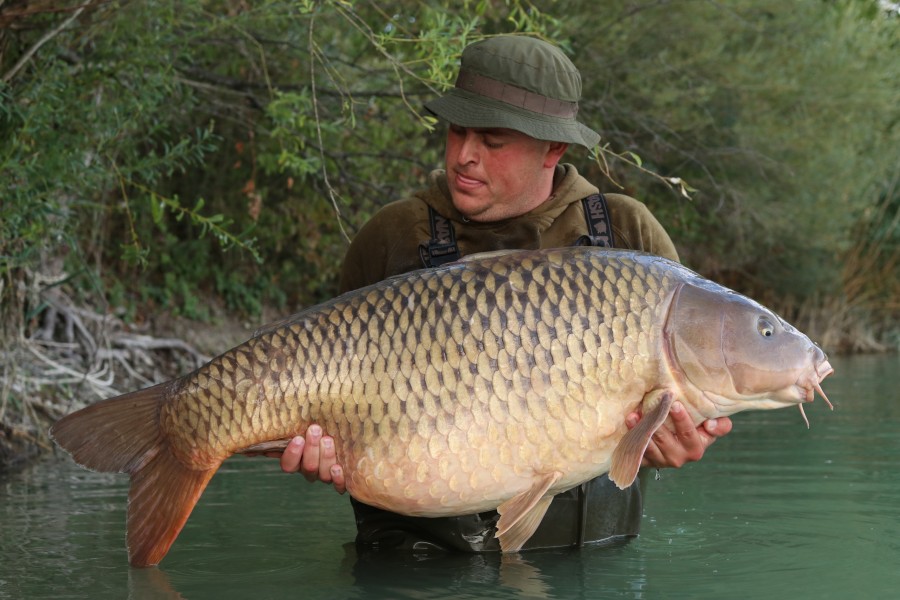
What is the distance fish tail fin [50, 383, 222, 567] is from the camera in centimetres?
246

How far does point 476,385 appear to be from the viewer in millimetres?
2340

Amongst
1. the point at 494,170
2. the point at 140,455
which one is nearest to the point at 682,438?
the point at 494,170

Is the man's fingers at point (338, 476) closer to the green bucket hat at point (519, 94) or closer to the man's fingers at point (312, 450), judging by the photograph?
the man's fingers at point (312, 450)

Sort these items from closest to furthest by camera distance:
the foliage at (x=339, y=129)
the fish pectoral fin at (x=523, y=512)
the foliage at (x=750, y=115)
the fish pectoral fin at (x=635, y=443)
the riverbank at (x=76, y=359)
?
the fish pectoral fin at (x=635, y=443), the fish pectoral fin at (x=523, y=512), the foliage at (x=339, y=129), the riverbank at (x=76, y=359), the foliage at (x=750, y=115)

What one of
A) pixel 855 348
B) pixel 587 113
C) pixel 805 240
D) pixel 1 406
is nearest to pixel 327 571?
pixel 1 406

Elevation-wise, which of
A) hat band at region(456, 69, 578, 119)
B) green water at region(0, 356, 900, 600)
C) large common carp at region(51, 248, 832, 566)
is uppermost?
Answer: hat band at region(456, 69, 578, 119)

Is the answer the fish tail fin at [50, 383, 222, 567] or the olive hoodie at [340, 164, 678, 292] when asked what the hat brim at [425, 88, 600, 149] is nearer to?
the olive hoodie at [340, 164, 678, 292]

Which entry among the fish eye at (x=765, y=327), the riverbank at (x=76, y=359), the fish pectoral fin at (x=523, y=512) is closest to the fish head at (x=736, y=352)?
the fish eye at (x=765, y=327)

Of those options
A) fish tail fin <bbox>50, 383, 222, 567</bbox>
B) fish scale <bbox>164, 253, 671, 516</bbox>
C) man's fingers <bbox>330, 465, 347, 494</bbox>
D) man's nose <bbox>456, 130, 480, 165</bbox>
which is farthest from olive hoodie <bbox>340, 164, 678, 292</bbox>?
fish tail fin <bbox>50, 383, 222, 567</bbox>

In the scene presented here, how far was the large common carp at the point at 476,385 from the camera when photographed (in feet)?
7.63

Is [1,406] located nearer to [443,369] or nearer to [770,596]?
[443,369]

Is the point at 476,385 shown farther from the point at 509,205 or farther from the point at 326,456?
the point at 509,205

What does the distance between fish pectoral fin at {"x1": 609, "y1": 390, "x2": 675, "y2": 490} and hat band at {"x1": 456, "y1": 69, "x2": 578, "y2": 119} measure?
85 cm

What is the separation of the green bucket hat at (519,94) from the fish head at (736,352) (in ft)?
2.05
